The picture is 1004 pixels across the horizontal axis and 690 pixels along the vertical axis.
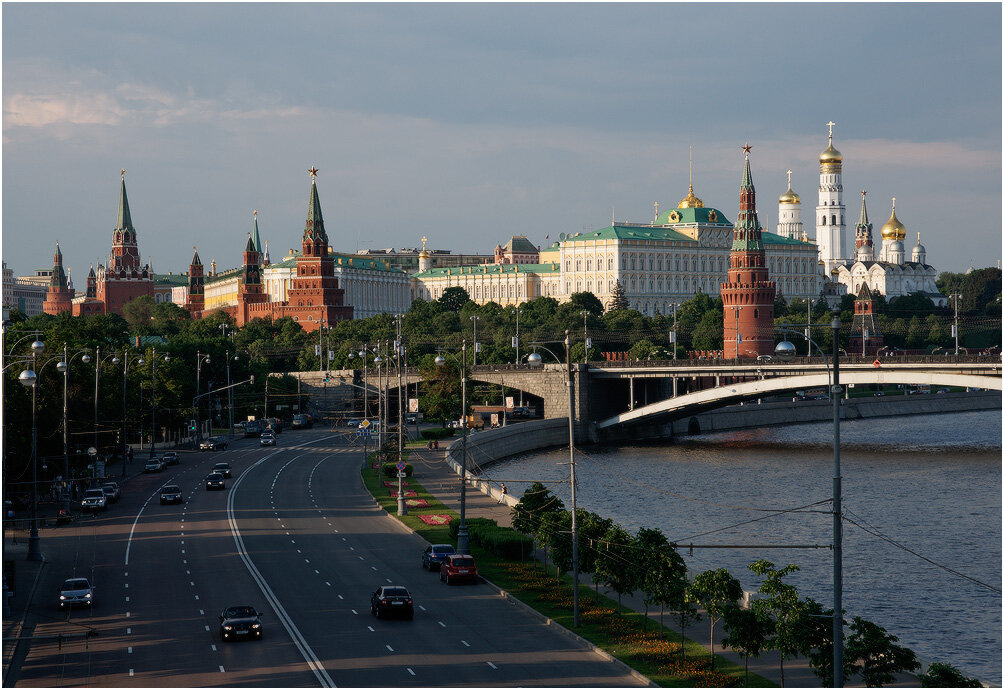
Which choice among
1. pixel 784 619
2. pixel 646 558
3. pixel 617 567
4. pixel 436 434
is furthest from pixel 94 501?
pixel 436 434

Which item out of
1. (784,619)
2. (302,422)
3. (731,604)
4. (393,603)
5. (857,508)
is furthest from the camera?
(302,422)

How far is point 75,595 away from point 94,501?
23130mm

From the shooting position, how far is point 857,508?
231 feet

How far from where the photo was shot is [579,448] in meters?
111

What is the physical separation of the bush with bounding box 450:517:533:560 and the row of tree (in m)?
1.54

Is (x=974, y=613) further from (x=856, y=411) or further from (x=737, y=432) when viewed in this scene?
(x=856, y=411)

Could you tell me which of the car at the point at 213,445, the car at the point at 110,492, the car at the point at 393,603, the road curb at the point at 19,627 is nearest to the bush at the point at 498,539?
the car at the point at 393,603

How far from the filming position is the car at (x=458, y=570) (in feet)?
151

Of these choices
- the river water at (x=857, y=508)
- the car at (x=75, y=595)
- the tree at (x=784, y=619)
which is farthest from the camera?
the river water at (x=857, y=508)

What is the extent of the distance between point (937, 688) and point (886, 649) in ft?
7.53

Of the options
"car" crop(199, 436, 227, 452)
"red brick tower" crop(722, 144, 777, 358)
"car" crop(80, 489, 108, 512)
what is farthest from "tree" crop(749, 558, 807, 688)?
"red brick tower" crop(722, 144, 777, 358)

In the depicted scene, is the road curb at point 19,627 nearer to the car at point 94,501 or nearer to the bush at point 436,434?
the car at point 94,501

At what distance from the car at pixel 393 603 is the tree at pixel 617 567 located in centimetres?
624

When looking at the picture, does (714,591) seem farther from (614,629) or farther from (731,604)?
(614,629)
